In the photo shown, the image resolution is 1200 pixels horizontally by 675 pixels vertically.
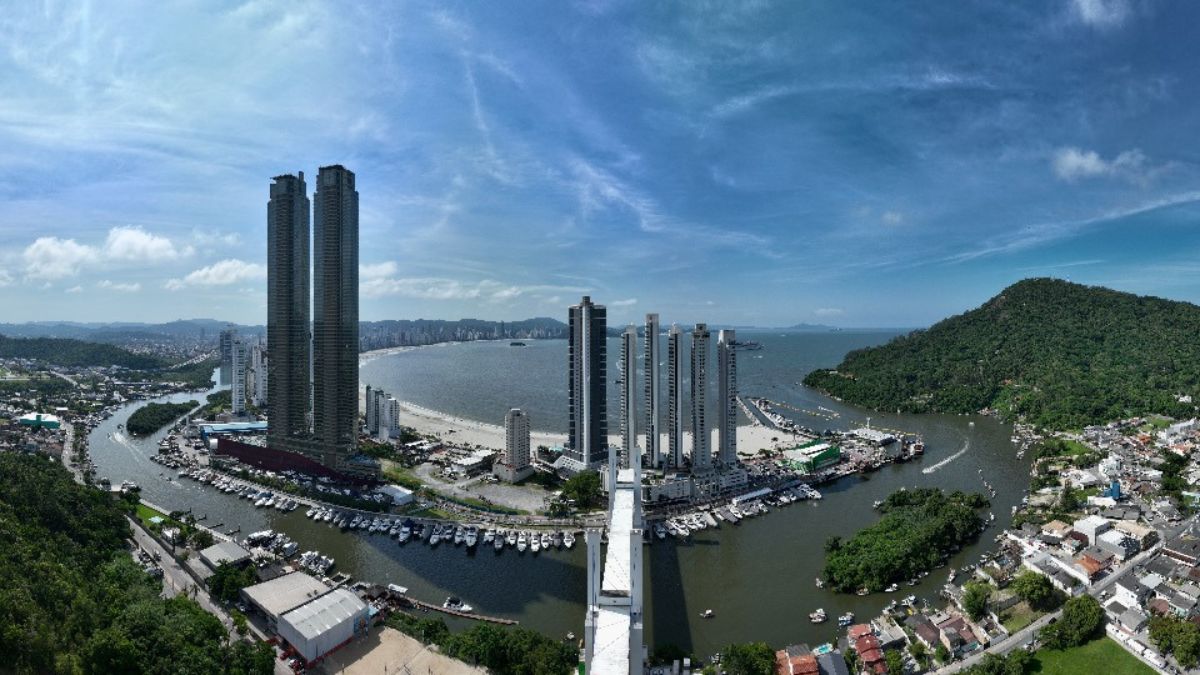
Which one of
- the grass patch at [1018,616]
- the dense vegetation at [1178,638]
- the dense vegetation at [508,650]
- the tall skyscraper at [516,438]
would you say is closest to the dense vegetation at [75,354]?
the tall skyscraper at [516,438]

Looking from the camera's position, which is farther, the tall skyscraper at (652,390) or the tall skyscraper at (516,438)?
the tall skyscraper at (652,390)

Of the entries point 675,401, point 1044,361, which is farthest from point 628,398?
point 1044,361

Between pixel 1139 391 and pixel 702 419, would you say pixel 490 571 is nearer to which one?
pixel 702 419

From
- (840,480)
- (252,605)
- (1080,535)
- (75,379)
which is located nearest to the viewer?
(252,605)

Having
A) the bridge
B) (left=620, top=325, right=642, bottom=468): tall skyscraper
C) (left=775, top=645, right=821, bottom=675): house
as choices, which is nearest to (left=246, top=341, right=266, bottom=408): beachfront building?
(left=620, top=325, right=642, bottom=468): tall skyscraper

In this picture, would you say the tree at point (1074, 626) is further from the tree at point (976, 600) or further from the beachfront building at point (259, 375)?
the beachfront building at point (259, 375)

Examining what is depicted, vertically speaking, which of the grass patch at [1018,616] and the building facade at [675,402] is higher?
the building facade at [675,402]

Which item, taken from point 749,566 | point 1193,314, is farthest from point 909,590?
point 1193,314
